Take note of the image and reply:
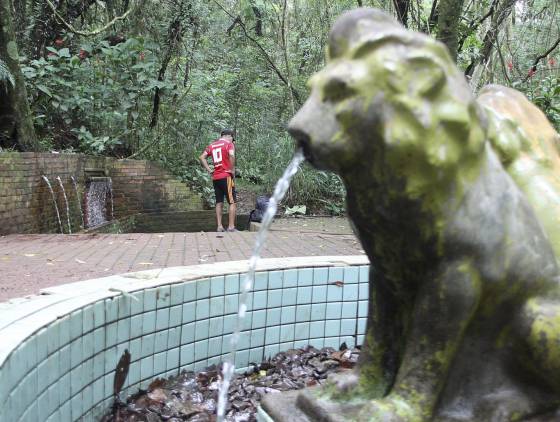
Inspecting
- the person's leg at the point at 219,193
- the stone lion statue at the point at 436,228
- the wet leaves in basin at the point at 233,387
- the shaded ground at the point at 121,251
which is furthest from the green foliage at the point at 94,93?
the stone lion statue at the point at 436,228

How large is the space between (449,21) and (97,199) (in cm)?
742

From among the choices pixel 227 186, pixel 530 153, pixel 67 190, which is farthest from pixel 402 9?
pixel 530 153

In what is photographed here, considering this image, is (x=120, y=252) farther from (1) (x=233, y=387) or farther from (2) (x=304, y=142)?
(2) (x=304, y=142)

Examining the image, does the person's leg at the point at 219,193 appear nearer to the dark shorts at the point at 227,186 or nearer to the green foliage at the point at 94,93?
the dark shorts at the point at 227,186

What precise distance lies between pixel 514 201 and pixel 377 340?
639 mm

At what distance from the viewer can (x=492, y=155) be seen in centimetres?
168

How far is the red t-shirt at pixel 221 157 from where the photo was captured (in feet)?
31.4

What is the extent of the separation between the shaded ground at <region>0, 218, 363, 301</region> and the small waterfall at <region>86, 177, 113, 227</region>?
235 cm

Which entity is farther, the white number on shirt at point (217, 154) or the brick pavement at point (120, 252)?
the white number on shirt at point (217, 154)

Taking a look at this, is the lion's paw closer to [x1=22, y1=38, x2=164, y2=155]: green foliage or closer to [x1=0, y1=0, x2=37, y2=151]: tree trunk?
[x1=0, y1=0, x2=37, y2=151]: tree trunk

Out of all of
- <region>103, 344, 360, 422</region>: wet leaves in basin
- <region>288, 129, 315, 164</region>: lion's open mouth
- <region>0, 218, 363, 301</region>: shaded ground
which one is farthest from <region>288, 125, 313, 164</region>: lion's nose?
<region>0, 218, 363, 301</region>: shaded ground

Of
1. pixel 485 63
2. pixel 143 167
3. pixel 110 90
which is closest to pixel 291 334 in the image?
pixel 485 63

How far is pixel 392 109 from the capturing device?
57.9 inches

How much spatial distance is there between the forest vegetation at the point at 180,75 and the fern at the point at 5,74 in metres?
0.94
